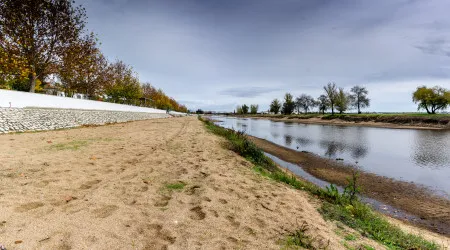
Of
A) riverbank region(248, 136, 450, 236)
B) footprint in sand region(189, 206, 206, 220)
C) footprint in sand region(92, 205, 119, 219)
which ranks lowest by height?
riverbank region(248, 136, 450, 236)

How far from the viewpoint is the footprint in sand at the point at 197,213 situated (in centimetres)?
371

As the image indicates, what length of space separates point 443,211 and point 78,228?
9.97m

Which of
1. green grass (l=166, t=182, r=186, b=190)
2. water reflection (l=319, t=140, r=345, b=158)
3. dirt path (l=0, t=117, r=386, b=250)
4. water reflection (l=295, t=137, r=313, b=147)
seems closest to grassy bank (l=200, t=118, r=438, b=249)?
dirt path (l=0, t=117, r=386, b=250)

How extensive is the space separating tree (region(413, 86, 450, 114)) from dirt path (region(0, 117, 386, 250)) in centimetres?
7940

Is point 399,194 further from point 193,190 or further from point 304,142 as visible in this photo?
point 304,142

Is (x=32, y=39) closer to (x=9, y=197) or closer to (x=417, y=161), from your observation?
(x=9, y=197)

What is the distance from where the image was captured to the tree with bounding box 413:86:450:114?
5922 centimetres

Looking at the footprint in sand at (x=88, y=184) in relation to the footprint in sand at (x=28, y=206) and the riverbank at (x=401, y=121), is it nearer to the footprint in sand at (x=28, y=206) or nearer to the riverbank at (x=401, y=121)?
the footprint in sand at (x=28, y=206)

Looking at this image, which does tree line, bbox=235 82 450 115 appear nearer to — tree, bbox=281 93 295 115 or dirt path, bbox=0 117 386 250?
tree, bbox=281 93 295 115

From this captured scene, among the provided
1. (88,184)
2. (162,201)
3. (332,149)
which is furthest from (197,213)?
(332,149)

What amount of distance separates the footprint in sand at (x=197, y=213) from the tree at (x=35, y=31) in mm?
22137

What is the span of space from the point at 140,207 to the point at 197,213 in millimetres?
1034

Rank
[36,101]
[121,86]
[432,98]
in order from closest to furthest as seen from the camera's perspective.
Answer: [36,101] → [121,86] → [432,98]

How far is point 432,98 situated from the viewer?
199 feet
